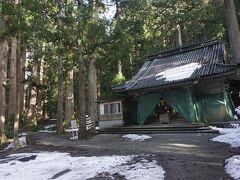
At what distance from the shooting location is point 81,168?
8.30 metres

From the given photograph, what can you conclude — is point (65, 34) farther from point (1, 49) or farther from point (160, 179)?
point (160, 179)

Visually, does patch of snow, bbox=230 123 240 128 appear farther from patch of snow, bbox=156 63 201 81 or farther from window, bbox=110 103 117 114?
window, bbox=110 103 117 114

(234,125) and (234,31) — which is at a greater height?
(234,31)

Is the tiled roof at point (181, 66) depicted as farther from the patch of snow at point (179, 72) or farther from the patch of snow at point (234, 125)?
the patch of snow at point (234, 125)

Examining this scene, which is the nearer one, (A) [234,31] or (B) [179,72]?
(A) [234,31]

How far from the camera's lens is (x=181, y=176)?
694cm

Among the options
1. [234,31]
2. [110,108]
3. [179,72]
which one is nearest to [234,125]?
[179,72]

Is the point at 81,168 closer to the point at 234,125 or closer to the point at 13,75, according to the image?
the point at 234,125

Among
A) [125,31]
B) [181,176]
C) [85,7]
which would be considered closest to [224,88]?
[125,31]

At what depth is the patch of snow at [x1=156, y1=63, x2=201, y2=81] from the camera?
1909 centimetres

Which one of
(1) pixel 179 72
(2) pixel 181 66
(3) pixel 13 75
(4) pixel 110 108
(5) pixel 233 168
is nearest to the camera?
(5) pixel 233 168

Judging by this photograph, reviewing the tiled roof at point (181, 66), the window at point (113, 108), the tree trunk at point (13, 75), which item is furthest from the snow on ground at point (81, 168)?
A: the window at point (113, 108)

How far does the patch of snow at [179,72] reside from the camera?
19.1 meters

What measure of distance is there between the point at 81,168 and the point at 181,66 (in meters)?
14.8
